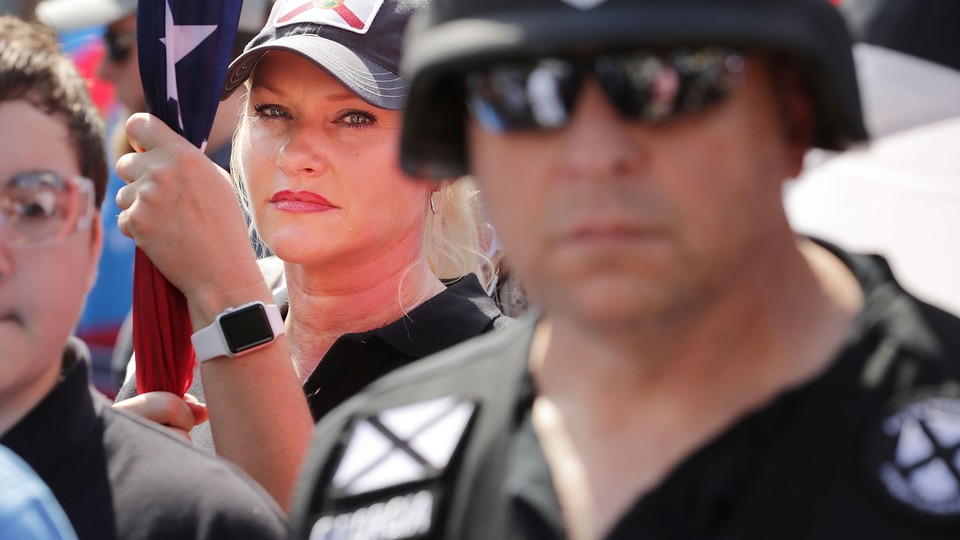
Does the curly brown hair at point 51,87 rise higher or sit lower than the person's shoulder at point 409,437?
higher

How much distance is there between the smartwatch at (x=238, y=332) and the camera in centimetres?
236

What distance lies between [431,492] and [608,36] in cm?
55

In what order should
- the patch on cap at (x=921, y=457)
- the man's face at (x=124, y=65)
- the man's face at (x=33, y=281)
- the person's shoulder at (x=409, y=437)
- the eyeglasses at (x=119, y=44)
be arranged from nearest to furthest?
the patch on cap at (x=921, y=457) < the person's shoulder at (x=409, y=437) < the man's face at (x=33, y=281) < the man's face at (x=124, y=65) < the eyeglasses at (x=119, y=44)

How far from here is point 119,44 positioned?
18.2 feet

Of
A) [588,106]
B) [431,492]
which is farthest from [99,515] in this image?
[588,106]

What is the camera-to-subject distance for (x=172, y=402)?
245 centimetres

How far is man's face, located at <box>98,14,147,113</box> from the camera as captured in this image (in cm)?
536

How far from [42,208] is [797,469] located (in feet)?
3.99

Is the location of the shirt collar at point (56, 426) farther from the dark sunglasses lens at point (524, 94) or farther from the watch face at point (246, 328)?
the dark sunglasses lens at point (524, 94)

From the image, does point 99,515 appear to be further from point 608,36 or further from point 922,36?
point 922,36

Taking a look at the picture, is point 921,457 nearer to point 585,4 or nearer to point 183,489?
point 585,4

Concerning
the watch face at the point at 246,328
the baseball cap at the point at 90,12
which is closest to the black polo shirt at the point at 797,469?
the watch face at the point at 246,328

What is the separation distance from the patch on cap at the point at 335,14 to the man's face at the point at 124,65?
259cm

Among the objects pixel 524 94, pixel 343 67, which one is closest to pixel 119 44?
pixel 343 67
